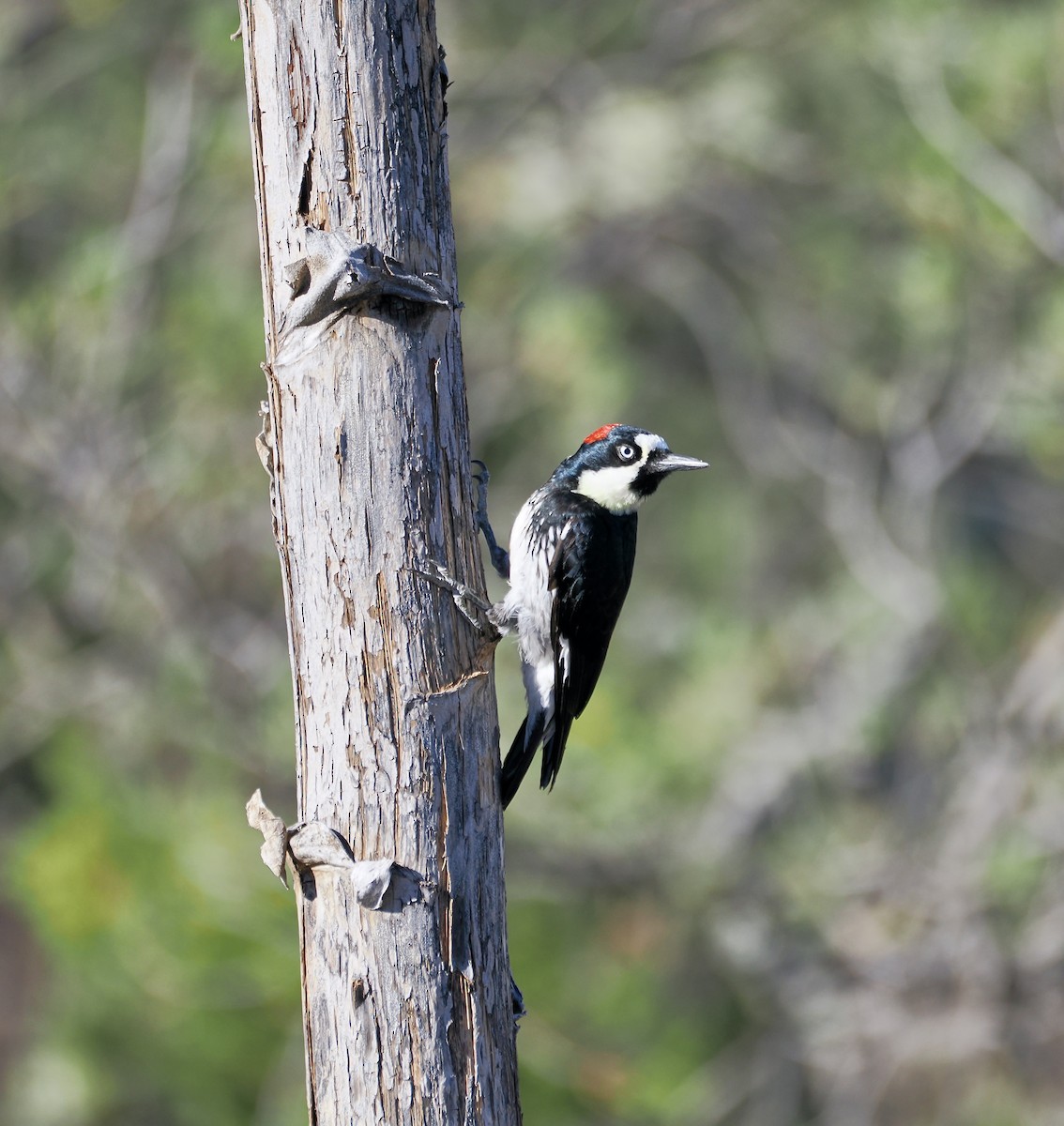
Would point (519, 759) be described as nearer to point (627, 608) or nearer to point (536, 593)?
point (536, 593)

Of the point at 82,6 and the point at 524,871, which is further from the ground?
the point at 82,6

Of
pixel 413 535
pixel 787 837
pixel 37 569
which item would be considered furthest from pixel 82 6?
pixel 413 535

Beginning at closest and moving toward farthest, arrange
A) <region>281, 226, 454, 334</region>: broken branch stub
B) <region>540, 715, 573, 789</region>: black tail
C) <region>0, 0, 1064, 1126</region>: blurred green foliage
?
<region>281, 226, 454, 334</region>: broken branch stub → <region>540, 715, 573, 789</region>: black tail → <region>0, 0, 1064, 1126</region>: blurred green foliage

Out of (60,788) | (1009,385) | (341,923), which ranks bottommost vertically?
(341,923)

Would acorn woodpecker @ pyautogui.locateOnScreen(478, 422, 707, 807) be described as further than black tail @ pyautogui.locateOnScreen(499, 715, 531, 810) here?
Yes

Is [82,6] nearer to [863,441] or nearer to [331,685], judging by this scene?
[863,441]

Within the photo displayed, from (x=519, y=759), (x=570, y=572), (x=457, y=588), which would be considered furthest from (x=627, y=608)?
(x=457, y=588)

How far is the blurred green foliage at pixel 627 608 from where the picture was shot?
5027 mm

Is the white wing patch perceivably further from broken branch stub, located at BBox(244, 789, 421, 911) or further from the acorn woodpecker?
broken branch stub, located at BBox(244, 789, 421, 911)

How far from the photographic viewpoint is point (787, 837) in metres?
5.48

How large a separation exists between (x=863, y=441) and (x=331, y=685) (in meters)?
5.63

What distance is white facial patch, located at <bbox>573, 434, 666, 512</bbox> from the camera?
3170 millimetres

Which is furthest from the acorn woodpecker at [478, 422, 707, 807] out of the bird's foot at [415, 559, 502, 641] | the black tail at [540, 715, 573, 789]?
the bird's foot at [415, 559, 502, 641]

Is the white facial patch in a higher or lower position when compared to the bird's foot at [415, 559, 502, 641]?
higher
